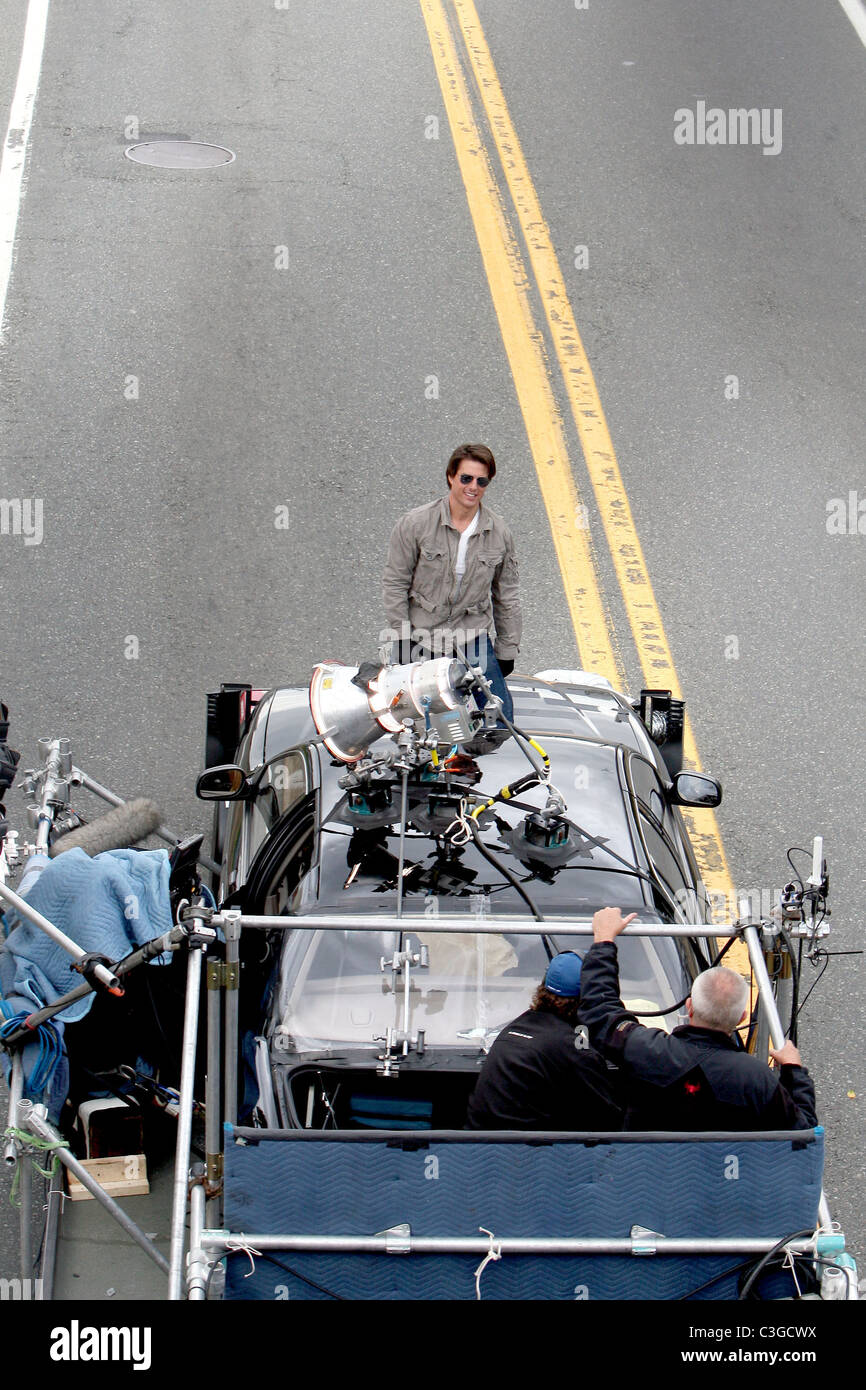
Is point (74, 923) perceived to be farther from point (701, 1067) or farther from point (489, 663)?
point (489, 663)

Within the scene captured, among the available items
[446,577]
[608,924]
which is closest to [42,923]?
[608,924]

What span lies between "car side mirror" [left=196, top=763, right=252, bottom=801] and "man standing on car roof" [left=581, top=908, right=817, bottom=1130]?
2.13 m

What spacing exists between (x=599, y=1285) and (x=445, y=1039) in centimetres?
101

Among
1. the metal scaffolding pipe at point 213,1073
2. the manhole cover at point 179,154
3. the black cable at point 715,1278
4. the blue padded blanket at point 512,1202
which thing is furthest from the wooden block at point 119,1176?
the manhole cover at point 179,154

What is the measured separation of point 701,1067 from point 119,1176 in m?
2.23

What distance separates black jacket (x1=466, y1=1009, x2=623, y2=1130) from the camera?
4730mm

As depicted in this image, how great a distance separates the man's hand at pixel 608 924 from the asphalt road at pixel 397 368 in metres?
2.18

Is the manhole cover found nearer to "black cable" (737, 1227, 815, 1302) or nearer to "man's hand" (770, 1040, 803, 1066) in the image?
"man's hand" (770, 1040, 803, 1066)

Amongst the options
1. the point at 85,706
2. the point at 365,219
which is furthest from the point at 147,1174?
the point at 365,219

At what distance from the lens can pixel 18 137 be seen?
13.9 m

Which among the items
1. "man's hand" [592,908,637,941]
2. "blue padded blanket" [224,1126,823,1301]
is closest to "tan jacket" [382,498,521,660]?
"man's hand" [592,908,637,941]

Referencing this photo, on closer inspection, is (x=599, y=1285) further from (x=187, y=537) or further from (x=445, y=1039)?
(x=187, y=537)

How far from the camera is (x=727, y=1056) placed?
4.60 m

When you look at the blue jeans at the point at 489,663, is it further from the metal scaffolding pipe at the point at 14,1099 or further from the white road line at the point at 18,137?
the white road line at the point at 18,137
